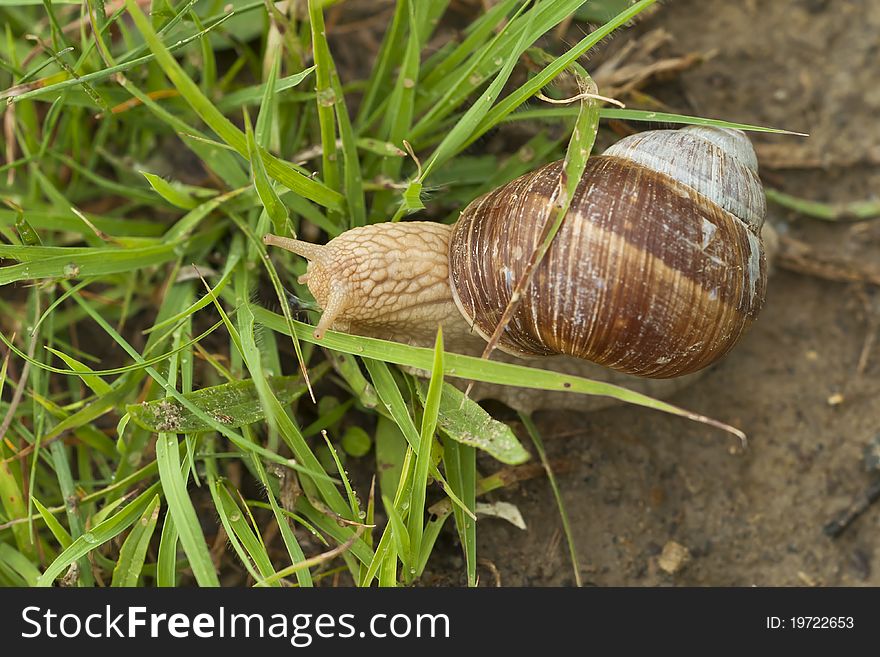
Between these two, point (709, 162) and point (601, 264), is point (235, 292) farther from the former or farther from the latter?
point (709, 162)

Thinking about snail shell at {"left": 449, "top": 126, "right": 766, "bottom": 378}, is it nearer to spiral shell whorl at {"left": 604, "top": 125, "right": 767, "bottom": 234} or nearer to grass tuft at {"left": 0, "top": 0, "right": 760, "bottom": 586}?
spiral shell whorl at {"left": 604, "top": 125, "right": 767, "bottom": 234}

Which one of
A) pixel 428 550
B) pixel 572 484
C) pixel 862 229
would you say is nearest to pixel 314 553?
pixel 428 550

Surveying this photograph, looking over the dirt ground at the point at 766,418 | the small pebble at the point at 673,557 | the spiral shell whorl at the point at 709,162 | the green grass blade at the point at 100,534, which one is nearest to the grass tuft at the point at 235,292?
the green grass blade at the point at 100,534

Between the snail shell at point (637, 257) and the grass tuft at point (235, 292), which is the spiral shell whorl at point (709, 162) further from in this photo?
the grass tuft at point (235, 292)

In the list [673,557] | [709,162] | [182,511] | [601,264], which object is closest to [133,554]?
[182,511]

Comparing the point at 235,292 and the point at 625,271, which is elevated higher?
the point at 625,271
